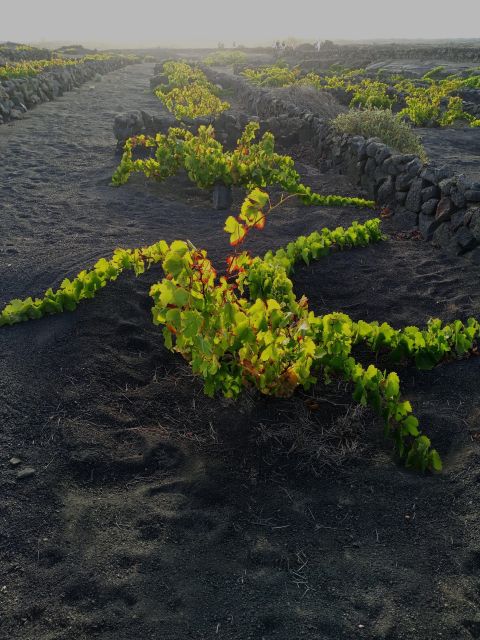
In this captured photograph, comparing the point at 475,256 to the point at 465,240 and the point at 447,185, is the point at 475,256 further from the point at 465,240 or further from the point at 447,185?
the point at 447,185

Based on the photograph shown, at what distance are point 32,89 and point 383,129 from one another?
12.1 metres

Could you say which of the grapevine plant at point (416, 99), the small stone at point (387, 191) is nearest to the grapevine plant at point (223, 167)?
the small stone at point (387, 191)

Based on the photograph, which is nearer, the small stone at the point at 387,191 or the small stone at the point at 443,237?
the small stone at the point at 443,237

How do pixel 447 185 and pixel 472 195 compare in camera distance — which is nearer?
pixel 472 195

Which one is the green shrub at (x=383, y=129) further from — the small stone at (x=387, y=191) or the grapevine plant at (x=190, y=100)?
the grapevine plant at (x=190, y=100)

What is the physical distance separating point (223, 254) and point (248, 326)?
2938 mm

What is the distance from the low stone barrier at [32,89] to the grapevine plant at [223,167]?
7.07 meters

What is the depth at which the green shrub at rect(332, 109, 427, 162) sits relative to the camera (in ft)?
29.5

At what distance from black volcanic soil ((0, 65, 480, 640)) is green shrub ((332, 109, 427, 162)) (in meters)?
5.16

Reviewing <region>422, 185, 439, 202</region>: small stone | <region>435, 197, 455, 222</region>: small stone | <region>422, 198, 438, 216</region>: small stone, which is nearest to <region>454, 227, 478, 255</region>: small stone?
<region>435, 197, 455, 222</region>: small stone

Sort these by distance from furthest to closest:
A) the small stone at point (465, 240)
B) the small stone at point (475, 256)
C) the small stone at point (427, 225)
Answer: the small stone at point (427, 225) < the small stone at point (465, 240) < the small stone at point (475, 256)

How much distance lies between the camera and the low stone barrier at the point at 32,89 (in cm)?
1389

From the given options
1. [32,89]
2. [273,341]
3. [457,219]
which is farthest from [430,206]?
[32,89]

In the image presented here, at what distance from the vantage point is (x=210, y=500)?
264 cm
